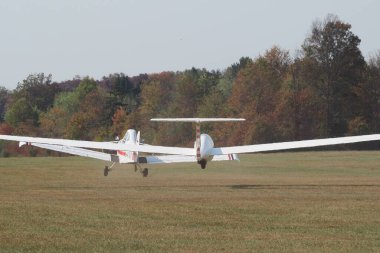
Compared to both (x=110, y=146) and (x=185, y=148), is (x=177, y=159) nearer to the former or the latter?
(x=185, y=148)

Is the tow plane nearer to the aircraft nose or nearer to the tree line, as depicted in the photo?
the aircraft nose

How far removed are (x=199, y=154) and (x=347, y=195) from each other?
5.97 meters

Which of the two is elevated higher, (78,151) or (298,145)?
(298,145)

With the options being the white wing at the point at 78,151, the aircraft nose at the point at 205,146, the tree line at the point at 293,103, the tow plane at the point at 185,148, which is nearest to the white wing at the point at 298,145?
the tow plane at the point at 185,148

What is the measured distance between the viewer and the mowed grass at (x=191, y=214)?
1370 centimetres

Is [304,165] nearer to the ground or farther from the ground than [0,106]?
nearer to the ground

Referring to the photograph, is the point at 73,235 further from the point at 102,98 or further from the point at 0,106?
the point at 0,106

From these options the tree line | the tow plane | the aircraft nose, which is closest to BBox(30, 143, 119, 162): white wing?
the tow plane

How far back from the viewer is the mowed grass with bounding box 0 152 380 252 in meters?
13.7

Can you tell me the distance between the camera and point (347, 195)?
77.7 ft

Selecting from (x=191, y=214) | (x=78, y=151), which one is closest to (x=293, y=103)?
(x=78, y=151)

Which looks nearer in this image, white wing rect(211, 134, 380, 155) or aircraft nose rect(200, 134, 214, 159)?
aircraft nose rect(200, 134, 214, 159)

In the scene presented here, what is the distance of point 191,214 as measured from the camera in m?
18.1

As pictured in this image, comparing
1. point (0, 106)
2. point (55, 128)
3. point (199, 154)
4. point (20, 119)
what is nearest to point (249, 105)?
point (55, 128)
